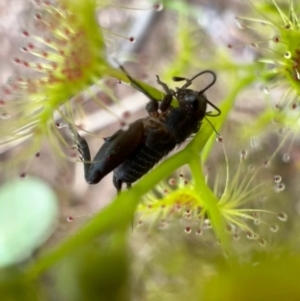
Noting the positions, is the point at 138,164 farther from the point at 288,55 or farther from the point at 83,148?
the point at 288,55

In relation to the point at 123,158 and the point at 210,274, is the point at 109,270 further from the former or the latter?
the point at 123,158

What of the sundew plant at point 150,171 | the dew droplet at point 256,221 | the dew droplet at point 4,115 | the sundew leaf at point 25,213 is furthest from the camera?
the sundew leaf at point 25,213

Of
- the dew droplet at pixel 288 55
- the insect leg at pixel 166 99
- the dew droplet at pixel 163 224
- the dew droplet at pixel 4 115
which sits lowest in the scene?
the dew droplet at pixel 163 224

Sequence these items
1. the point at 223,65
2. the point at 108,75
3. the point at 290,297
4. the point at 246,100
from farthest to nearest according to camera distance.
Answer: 1. the point at 246,100
2. the point at 223,65
3. the point at 108,75
4. the point at 290,297

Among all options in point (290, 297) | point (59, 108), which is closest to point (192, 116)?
point (59, 108)

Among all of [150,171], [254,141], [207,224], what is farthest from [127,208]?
[254,141]

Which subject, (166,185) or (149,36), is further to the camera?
(149,36)

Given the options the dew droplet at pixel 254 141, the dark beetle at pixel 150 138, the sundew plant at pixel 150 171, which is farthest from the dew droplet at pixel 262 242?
the dew droplet at pixel 254 141

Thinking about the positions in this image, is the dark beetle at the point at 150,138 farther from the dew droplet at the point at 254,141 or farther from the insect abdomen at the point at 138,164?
the dew droplet at the point at 254,141
